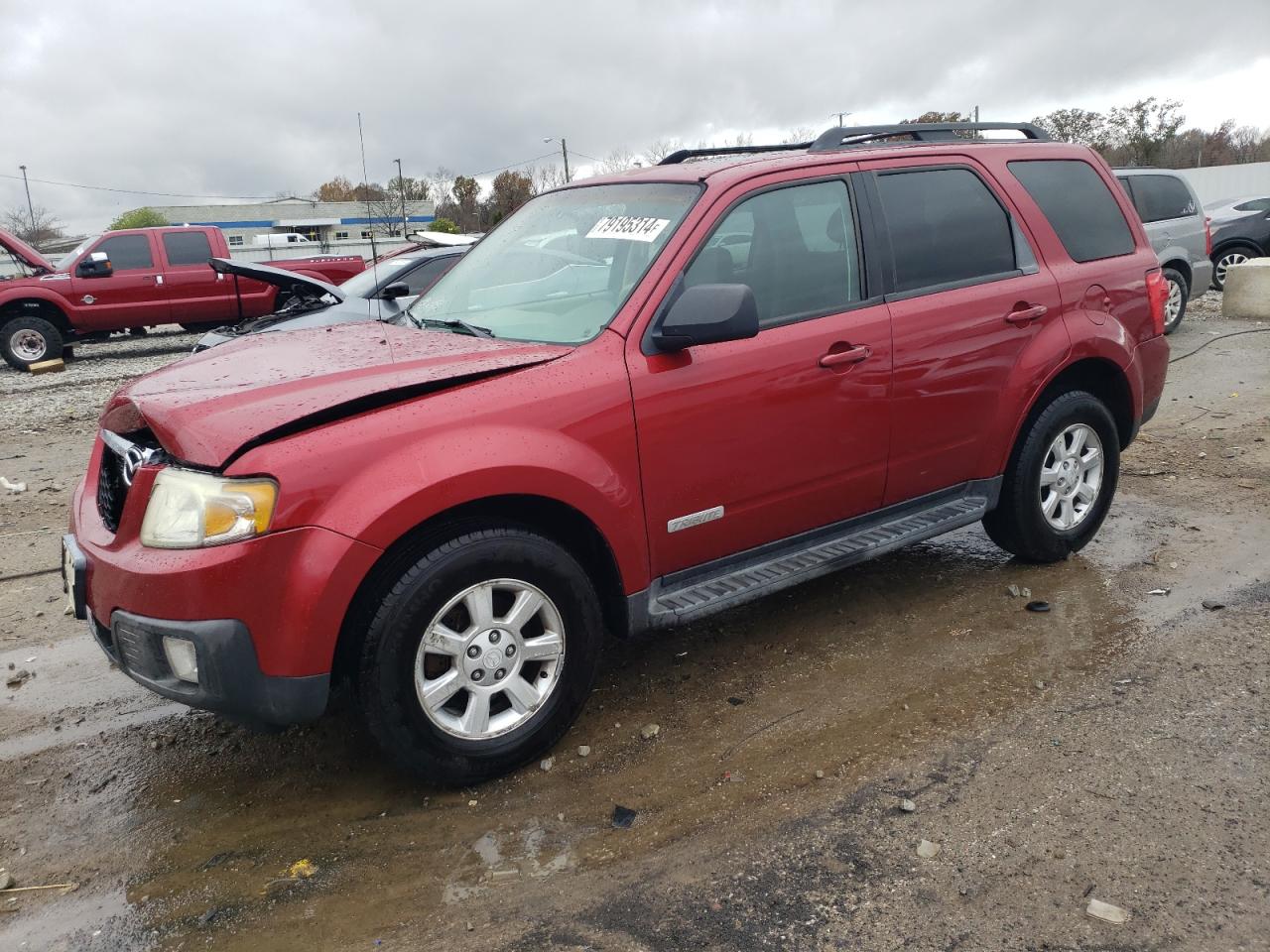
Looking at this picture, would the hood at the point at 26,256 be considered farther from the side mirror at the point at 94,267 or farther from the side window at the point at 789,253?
the side window at the point at 789,253

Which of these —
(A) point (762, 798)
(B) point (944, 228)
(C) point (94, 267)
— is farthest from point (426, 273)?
(A) point (762, 798)

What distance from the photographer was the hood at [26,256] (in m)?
13.9

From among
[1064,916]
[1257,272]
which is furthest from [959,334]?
[1257,272]

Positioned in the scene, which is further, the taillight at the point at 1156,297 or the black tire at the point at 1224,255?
the black tire at the point at 1224,255

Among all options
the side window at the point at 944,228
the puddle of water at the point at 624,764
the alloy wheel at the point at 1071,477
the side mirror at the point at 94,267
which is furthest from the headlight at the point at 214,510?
the side mirror at the point at 94,267

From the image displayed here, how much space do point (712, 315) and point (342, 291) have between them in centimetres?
753

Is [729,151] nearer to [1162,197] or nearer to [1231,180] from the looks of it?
[1162,197]

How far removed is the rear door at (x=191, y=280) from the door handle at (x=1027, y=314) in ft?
44.5

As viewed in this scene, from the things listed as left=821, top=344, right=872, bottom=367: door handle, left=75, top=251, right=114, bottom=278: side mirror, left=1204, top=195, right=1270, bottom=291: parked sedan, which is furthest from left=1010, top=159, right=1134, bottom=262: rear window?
left=75, top=251, right=114, bottom=278: side mirror

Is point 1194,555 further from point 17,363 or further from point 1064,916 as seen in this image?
point 17,363

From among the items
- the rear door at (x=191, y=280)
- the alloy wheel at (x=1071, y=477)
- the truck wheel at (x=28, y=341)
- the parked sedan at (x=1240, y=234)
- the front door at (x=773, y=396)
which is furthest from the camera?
the parked sedan at (x=1240, y=234)

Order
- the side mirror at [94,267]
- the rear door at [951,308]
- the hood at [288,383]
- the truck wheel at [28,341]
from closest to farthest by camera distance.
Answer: the hood at [288,383], the rear door at [951,308], the truck wheel at [28,341], the side mirror at [94,267]

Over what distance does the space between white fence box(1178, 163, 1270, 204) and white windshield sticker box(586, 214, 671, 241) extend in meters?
38.8

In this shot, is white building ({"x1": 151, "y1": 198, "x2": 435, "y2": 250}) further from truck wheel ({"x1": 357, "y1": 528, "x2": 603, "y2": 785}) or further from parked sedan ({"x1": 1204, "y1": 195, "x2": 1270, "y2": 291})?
truck wheel ({"x1": 357, "y1": 528, "x2": 603, "y2": 785})
